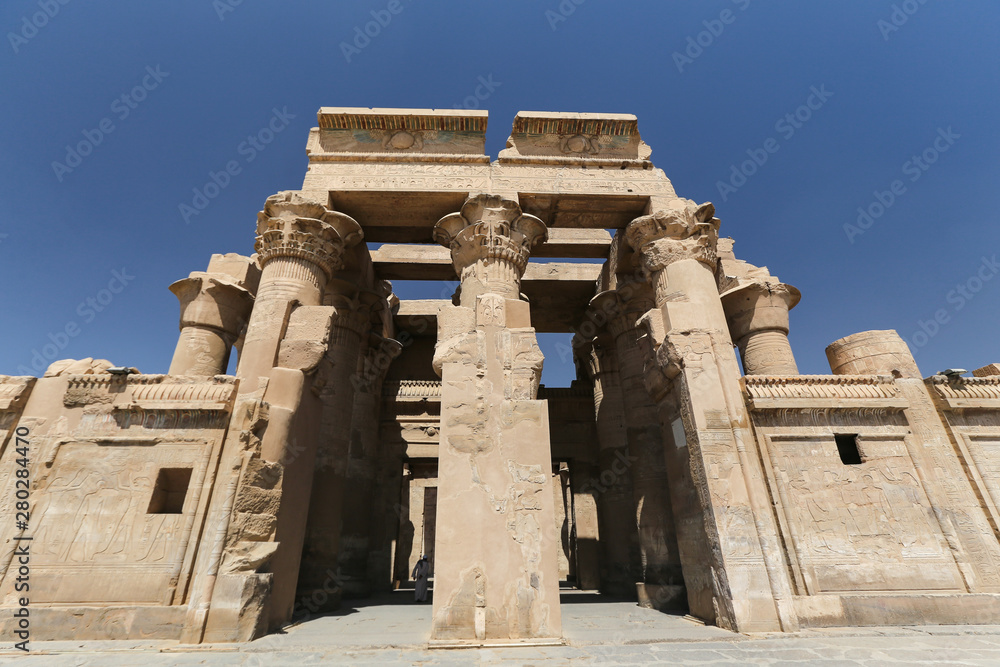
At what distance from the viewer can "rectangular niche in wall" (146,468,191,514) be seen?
617cm

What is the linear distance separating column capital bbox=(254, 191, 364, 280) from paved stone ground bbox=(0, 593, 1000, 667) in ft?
17.4

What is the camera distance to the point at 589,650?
4.58 m

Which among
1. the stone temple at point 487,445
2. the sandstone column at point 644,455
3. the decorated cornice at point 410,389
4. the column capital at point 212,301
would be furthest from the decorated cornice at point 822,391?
the column capital at point 212,301

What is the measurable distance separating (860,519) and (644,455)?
327cm

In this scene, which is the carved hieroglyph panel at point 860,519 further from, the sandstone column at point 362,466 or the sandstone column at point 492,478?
the sandstone column at point 362,466

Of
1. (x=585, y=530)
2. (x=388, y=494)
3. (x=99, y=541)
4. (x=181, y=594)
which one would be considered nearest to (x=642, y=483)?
(x=585, y=530)

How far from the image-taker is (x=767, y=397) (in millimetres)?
6609

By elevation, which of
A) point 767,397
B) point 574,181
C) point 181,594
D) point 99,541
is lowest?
point 181,594

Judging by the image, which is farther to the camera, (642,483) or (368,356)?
(368,356)

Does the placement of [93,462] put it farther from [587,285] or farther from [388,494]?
[587,285]

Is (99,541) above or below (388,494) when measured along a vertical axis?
below

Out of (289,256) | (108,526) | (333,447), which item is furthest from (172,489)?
(289,256)

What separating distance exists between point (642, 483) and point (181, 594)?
22.9ft

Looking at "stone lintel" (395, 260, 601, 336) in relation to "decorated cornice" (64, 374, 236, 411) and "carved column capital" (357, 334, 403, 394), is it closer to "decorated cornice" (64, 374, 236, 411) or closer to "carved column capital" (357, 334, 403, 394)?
"carved column capital" (357, 334, 403, 394)
